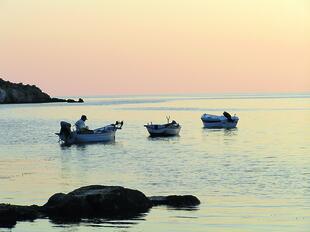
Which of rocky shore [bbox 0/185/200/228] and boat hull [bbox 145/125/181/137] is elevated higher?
boat hull [bbox 145/125/181/137]

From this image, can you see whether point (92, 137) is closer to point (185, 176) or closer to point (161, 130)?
point (161, 130)

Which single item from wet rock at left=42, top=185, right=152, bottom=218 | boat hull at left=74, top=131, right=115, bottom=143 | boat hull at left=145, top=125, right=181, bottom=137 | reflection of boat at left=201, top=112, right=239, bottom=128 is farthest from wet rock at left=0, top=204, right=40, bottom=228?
reflection of boat at left=201, top=112, right=239, bottom=128

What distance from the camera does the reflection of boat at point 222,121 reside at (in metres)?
101

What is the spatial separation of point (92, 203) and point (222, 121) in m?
75.0

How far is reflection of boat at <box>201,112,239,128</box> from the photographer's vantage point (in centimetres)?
10094

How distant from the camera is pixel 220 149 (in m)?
64.4

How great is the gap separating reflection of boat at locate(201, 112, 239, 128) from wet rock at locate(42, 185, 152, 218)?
73.3m

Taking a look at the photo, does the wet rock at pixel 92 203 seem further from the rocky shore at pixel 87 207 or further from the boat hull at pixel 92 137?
the boat hull at pixel 92 137

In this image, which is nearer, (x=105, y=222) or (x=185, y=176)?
(x=105, y=222)

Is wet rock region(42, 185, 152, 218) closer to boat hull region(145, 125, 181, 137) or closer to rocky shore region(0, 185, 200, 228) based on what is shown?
rocky shore region(0, 185, 200, 228)

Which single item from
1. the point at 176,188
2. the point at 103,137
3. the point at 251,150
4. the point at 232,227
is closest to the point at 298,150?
the point at 251,150

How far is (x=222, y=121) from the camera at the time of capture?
102m

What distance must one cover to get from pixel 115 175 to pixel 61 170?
5.55m

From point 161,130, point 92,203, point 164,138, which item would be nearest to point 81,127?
point 164,138
